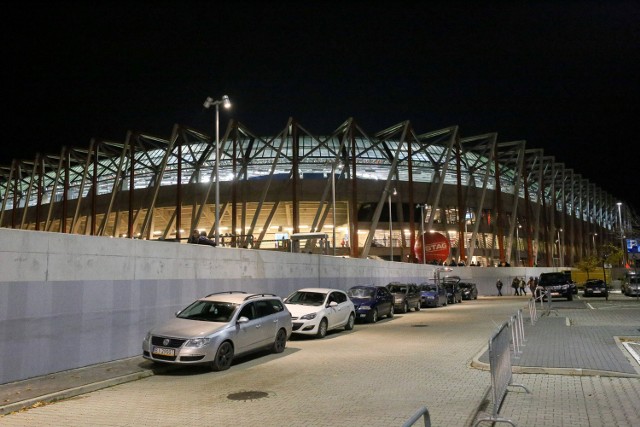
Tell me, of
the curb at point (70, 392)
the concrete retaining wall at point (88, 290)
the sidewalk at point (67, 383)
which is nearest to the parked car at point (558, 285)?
the concrete retaining wall at point (88, 290)

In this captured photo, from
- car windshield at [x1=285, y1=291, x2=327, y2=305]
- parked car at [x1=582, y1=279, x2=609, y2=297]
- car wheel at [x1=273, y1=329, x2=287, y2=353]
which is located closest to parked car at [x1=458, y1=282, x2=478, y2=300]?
parked car at [x1=582, y1=279, x2=609, y2=297]

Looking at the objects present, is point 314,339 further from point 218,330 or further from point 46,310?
point 46,310

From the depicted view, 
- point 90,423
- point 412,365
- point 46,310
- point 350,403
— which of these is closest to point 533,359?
point 412,365

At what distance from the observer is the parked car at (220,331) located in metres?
10.0

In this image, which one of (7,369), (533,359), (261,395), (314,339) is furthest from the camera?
(314,339)

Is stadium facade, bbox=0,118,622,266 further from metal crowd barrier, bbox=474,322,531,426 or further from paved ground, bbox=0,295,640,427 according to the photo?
metal crowd barrier, bbox=474,322,531,426

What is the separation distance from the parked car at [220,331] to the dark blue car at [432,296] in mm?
20333

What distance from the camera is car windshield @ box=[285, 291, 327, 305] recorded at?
17.1 metres

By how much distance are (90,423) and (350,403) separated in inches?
143

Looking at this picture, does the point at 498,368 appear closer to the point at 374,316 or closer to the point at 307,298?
the point at 307,298

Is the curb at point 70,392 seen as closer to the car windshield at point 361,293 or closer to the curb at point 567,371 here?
the curb at point 567,371

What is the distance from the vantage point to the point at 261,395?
26.7 feet

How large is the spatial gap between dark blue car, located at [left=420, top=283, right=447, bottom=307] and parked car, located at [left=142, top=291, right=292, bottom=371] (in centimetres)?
2033

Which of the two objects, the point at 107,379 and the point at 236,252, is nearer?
the point at 107,379
